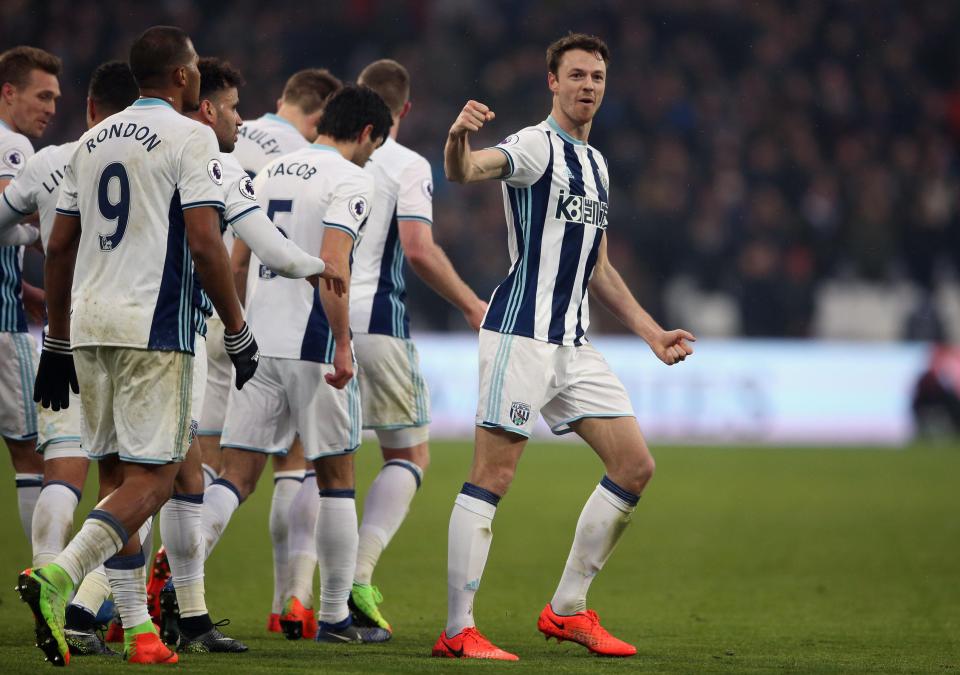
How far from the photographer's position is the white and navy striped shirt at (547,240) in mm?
5316

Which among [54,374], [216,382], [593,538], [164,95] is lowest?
[593,538]

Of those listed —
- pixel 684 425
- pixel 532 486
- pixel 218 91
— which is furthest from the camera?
pixel 684 425

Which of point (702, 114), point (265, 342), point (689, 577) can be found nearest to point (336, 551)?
point (265, 342)

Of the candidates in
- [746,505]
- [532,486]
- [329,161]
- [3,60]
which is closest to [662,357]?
[329,161]

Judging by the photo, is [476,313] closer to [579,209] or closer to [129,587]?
[579,209]

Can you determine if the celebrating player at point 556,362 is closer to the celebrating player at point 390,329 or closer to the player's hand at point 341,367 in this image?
the player's hand at point 341,367

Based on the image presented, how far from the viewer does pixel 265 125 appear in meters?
6.76

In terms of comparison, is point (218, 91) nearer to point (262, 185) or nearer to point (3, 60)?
point (262, 185)

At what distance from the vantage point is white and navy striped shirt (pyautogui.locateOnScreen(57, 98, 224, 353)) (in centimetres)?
457

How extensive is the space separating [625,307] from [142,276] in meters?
2.08

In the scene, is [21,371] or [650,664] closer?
[650,664]

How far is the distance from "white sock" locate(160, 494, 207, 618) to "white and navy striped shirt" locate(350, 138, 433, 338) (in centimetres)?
139

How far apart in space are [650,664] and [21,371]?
2.85 metres

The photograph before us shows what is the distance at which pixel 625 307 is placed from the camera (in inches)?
227
